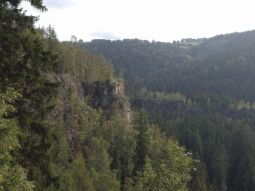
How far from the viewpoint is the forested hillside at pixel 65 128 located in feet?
65.9

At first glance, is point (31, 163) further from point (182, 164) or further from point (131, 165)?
point (131, 165)

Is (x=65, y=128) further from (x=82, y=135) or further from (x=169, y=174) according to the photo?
(x=169, y=174)

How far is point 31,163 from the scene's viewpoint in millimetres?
22016

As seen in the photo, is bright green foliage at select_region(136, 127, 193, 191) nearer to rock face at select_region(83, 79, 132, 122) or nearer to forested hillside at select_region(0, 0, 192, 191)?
forested hillside at select_region(0, 0, 192, 191)

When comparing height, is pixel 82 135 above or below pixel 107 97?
below

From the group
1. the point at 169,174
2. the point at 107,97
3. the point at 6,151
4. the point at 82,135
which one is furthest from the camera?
the point at 107,97

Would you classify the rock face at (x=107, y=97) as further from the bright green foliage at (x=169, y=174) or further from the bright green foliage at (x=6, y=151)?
the bright green foliage at (x=6, y=151)

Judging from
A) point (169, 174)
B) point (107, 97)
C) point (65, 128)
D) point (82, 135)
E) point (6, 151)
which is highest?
point (6, 151)

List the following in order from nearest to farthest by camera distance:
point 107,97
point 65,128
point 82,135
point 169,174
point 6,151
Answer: point 6,151, point 169,174, point 82,135, point 65,128, point 107,97

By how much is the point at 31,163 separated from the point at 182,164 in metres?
41.3

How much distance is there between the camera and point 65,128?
3895 inches

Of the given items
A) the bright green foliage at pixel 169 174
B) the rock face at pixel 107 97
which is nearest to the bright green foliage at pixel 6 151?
the bright green foliage at pixel 169 174

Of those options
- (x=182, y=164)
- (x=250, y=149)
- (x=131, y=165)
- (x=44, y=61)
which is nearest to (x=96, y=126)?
(x=131, y=165)

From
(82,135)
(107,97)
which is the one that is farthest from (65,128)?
(107,97)
